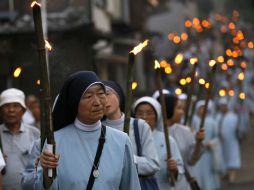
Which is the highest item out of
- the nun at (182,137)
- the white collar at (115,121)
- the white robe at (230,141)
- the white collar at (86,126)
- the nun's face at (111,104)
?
the nun's face at (111,104)

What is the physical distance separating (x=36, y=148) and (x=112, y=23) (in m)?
19.7

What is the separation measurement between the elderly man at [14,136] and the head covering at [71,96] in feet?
6.50

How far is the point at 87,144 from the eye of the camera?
18.1 ft

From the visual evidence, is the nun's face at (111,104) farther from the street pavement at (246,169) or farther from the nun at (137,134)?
the street pavement at (246,169)

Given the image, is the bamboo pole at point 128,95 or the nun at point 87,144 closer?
the nun at point 87,144

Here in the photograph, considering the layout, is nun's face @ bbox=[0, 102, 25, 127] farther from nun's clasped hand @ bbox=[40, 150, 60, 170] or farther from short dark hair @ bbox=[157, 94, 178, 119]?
nun's clasped hand @ bbox=[40, 150, 60, 170]

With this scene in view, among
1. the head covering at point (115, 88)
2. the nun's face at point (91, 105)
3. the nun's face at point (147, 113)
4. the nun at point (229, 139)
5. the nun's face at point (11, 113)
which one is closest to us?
the nun's face at point (91, 105)

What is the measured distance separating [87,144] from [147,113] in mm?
2665

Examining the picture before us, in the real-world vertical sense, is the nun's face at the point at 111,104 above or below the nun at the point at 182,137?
above

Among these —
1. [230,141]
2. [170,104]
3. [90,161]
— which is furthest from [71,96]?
[230,141]

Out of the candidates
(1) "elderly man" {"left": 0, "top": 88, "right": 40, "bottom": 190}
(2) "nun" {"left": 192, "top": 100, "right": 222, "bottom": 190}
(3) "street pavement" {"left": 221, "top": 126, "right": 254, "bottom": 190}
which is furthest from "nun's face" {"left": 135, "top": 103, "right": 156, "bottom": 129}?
(3) "street pavement" {"left": 221, "top": 126, "right": 254, "bottom": 190}

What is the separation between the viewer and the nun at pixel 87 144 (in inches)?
212

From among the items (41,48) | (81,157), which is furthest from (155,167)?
(41,48)

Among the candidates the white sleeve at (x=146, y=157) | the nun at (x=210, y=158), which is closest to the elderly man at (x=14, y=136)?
the white sleeve at (x=146, y=157)
